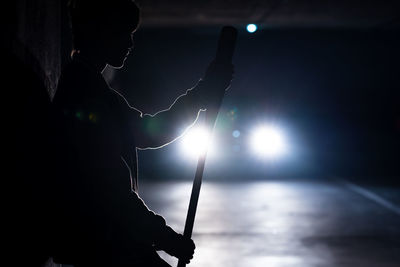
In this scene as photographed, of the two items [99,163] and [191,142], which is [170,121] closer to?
[99,163]

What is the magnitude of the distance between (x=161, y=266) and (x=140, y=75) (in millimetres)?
19751

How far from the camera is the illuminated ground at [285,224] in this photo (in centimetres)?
682

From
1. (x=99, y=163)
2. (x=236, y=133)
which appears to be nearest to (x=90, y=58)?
(x=99, y=163)

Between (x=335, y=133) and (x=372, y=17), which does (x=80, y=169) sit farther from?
(x=335, y=133)

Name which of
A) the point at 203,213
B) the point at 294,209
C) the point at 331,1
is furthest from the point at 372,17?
the point at 203,213

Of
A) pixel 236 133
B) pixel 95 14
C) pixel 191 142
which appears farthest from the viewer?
pixel 191 142

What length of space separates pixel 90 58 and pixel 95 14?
0.15 metres

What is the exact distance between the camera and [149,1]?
45.9 ft

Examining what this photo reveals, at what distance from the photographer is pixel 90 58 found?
1909 millimetres

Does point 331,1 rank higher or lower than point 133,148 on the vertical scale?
higher

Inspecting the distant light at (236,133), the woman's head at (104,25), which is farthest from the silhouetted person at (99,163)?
the distant light at (236,133)

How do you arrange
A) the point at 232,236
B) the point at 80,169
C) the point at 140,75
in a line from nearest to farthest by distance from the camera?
the point at 80,169
the point at 232,236
the point at 140,75

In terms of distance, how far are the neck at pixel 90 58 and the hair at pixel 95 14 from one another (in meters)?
0.03

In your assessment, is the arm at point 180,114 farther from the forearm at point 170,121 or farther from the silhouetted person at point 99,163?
the silhouetted person at point 99,163
